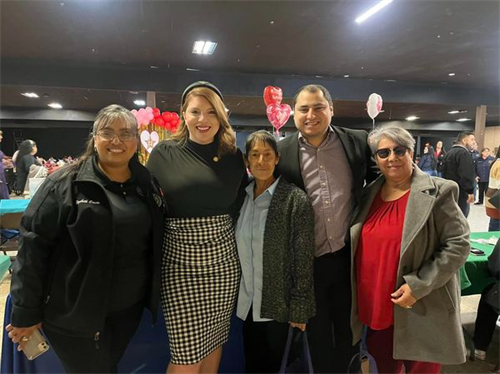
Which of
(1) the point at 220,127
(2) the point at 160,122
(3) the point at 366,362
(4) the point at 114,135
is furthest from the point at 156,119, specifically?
(3) the point at 366,362

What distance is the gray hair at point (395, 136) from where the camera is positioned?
5.02ft

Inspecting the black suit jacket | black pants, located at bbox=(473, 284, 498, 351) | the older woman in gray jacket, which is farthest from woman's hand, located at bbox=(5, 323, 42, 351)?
black pants, located at bbox=(473, 284, 498, 351)

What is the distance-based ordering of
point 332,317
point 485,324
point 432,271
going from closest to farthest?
point 432,271, point 332,317, point 485,324

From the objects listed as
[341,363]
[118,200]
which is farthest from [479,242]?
[118,200]

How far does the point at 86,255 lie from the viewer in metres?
1.19

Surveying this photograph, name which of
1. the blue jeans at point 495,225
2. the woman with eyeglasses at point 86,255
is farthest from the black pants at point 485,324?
the blue jeans at point 495,225

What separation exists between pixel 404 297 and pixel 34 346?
1471mm

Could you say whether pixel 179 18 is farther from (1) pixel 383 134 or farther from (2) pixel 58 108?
(2) pixel 58 108

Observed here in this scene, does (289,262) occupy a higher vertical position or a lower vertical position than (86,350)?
higher

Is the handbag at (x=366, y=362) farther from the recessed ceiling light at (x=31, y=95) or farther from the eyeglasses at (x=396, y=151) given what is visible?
the recessed ceiling light at (x=31, y=95)

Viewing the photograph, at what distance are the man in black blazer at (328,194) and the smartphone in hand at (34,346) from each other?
119cm

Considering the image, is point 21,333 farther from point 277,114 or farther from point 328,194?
point 277,114

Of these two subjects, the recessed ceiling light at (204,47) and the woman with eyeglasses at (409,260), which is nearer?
the woman with eyeglasses at (409,260)

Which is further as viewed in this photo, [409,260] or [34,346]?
[409,260]
